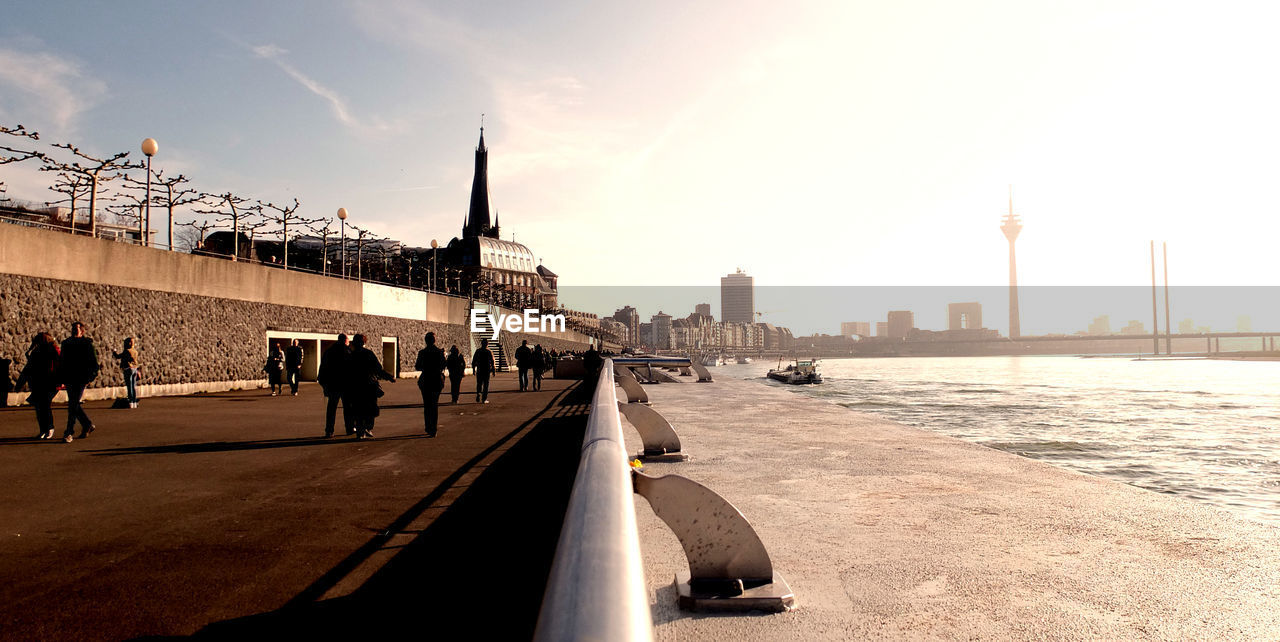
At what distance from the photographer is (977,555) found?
5.12 meters

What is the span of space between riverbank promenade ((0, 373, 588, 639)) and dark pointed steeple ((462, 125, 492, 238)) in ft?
519

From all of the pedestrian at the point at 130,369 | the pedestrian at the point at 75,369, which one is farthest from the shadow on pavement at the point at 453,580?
the pedestrian at the point at 130,369

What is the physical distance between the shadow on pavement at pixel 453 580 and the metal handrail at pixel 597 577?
1738 mm

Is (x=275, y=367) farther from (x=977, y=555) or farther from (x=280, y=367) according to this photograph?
(x=977, y=555)

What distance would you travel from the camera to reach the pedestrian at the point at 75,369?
11094 millimetres

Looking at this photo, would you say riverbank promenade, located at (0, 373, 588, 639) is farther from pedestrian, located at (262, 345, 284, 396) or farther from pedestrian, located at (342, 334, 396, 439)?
pedestrian, located at (262, 345, 284, 396)

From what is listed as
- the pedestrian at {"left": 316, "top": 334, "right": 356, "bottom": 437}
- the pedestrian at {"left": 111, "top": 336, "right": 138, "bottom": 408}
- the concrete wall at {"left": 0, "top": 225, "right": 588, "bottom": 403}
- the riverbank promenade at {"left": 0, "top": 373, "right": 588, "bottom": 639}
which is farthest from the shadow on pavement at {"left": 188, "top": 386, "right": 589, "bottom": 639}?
the concrete wall at {"left": 0, "top": 225, "right": 588, "bottom": 403}

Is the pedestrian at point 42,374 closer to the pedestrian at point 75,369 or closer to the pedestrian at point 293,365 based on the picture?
the pedestrian at point 75,369

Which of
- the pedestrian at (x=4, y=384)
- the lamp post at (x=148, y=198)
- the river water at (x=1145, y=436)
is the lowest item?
the river water at (x=1145, y=436)

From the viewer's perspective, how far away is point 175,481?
8008 millimetres

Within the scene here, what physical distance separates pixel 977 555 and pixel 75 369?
1250cm

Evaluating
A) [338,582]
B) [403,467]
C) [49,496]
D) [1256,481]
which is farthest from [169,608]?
[1256,481]

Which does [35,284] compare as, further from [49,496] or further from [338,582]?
[338,582]

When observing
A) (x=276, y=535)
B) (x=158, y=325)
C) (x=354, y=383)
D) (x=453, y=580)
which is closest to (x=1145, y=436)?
(x=354, y=383)
